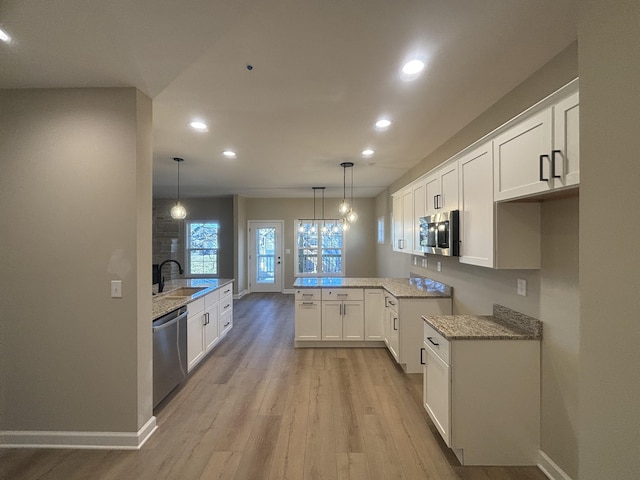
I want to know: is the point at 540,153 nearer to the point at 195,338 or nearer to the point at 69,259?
the point at 69,259

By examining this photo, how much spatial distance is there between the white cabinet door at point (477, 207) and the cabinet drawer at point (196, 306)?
2.81 m

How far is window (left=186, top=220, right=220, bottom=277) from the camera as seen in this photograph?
815 centimetres

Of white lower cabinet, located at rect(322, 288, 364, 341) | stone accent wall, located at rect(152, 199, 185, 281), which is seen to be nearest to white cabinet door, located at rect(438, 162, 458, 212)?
white lower cabinet, located at rect(322, 288, 364, 341)

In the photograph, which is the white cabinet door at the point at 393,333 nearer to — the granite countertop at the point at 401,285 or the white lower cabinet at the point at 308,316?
the granite countertop at the point at 401,285

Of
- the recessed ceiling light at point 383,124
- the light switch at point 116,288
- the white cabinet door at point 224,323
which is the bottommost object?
the white cabinet door at point 224,323

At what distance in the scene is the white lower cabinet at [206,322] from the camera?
3184 millimetres

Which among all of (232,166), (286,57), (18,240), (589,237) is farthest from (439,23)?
(232,166)

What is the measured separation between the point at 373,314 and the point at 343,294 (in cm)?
50

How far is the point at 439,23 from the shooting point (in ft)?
4.97

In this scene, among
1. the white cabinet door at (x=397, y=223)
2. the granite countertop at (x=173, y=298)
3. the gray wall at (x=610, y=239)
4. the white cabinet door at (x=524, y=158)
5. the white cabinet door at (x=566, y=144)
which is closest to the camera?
the gray wall at (x=610, y=239)

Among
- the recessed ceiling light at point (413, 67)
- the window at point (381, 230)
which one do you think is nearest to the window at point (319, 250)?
the window at point (381, 230)

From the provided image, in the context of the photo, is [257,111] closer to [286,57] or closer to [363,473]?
[286,57]

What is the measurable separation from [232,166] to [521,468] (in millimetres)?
4681

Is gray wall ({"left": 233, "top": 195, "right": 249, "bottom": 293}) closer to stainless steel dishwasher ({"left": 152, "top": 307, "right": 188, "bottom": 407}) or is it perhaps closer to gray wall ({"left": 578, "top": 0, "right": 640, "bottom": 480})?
stainless steel dishwasher ({"left": 152, "top": 307, "right": 188, "bottom": 407})
